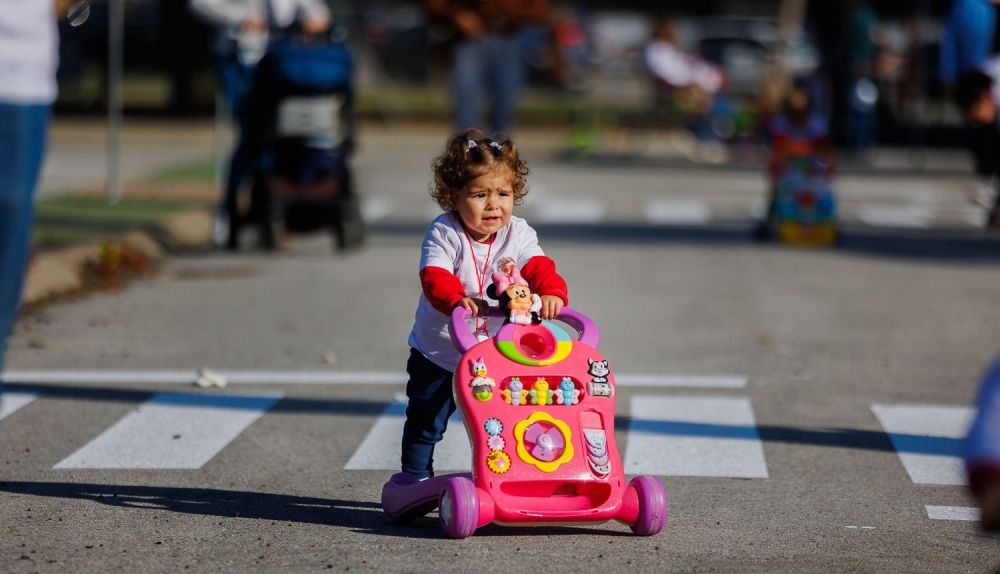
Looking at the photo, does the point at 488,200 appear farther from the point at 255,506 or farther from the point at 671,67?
the point at 671,67

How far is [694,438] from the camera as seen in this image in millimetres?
7445

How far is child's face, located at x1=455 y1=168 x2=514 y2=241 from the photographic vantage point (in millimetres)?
5715

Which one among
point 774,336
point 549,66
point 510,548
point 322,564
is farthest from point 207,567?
point 549,66

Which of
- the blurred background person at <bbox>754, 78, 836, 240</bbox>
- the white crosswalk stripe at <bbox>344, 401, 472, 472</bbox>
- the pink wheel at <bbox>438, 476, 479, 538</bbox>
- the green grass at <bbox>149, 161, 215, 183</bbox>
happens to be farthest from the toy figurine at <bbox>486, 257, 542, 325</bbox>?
the green grass at <bbox>149, 161, 215, 183</bbox>

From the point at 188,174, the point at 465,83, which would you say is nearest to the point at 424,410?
the point at 465,83

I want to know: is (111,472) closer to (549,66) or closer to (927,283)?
(927,283)

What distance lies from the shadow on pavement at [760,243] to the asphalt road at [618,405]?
0.27ft

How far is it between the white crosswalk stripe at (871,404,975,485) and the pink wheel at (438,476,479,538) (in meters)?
2.01

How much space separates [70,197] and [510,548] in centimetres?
1181

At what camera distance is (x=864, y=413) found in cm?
806

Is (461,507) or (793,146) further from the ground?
(461,507)

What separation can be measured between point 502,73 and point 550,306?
13251mm

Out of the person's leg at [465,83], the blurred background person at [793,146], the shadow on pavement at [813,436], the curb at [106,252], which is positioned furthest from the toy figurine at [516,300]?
the person's leg at [465,83]

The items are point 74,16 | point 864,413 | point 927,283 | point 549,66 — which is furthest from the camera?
point 549,66
